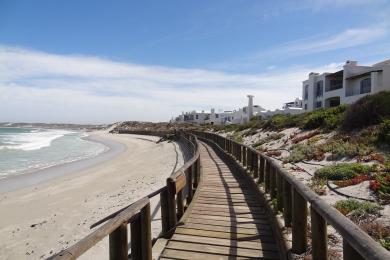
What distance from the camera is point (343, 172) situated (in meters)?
9.14

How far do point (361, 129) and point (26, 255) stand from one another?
12730mm

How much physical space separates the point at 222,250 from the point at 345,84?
35.5 meters

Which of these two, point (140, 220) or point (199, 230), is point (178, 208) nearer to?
point (199, 230)

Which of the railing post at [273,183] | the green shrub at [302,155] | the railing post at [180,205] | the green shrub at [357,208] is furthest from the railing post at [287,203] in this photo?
the green shrub at [302,155]

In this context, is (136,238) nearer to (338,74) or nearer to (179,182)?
(179,182)

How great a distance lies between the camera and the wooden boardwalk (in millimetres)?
5047

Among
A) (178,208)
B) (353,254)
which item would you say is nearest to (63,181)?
(178,208)

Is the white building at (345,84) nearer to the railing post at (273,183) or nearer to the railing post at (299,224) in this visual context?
the railing post at (273,183)

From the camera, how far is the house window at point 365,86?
1294 inches

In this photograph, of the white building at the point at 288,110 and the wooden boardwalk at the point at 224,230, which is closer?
the wooden boardwalk at the point at 224,230

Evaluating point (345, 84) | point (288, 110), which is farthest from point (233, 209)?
point (288, 110)

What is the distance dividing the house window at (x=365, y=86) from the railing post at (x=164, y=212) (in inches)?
1225

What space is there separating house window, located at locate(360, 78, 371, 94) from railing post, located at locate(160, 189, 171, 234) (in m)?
31.1

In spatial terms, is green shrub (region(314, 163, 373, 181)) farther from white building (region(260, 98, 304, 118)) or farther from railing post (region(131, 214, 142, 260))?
white building (region(260, 98, 304, 118))
